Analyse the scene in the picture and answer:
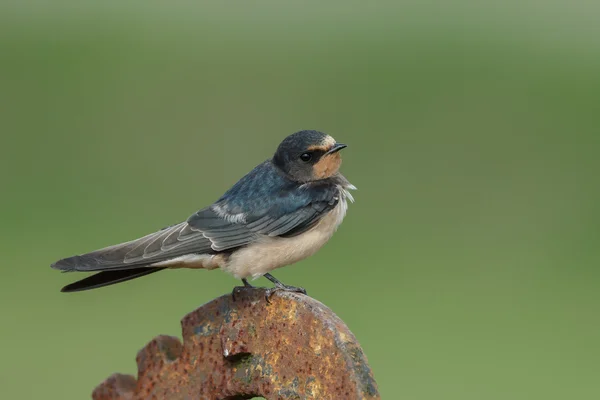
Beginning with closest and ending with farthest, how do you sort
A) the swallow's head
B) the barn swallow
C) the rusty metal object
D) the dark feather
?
the rusty metal object, the dark feather, the barn swallow, the swallow's head

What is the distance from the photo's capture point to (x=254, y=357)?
241 cm

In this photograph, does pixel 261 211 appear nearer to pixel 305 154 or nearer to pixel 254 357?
pixel 305 154

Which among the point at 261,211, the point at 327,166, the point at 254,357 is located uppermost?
the point at 327,166

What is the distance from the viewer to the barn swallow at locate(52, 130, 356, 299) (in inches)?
119

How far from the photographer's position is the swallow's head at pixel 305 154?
10.8 feet

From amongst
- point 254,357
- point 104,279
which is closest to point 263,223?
point 104,279

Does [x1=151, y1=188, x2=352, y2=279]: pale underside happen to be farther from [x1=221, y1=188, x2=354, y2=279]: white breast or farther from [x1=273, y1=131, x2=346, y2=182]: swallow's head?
[x1=273, y1=131, x2=346, y2=182]: swallow's head

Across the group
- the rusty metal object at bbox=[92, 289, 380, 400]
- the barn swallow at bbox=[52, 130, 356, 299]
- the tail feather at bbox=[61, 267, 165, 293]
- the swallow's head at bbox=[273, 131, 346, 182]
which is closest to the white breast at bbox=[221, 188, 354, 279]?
the barn swallow at bbox=[52, 130, 356, 299]

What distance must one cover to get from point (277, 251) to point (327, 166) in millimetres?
382

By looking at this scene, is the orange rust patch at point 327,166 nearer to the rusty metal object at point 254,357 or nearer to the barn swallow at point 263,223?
the barn swallow at point 263,223

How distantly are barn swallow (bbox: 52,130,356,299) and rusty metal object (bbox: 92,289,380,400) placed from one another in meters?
0.32

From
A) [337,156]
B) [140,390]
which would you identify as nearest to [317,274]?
[337,156]

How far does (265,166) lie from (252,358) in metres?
0.98

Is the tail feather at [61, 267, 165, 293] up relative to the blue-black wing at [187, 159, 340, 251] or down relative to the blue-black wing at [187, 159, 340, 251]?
down
